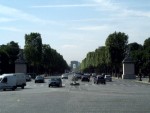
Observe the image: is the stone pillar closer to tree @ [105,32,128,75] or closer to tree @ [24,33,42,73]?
tree @ [105,32,128,75]

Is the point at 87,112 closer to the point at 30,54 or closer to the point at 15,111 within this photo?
the point at 15,111

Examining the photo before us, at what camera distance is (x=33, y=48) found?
493 feet

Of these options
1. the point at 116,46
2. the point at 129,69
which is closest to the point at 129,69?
the point at 129,69

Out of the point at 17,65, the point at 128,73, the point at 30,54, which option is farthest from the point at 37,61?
the point at 128,73

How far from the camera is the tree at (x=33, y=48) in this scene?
149 metres

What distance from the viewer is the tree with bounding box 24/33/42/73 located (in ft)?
488

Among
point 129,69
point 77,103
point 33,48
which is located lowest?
point 77,103

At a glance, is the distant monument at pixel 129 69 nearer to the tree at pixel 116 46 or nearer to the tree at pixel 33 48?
the tree at pixel 116 46

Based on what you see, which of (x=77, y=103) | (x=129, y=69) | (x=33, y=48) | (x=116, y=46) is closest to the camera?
(x=77, y=103)

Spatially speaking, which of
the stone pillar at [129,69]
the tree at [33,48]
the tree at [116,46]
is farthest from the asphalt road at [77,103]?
the tree at [116,46]

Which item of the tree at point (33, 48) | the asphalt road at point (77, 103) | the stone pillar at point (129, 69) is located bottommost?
the asphalt road at point (77, 103)

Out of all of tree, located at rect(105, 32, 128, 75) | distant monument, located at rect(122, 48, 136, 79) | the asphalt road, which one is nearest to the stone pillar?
distant monument, located at rect(122, 48, 136, 79)

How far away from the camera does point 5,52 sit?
155m

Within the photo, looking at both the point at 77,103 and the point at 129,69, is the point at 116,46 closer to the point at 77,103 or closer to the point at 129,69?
the point at 129,69
